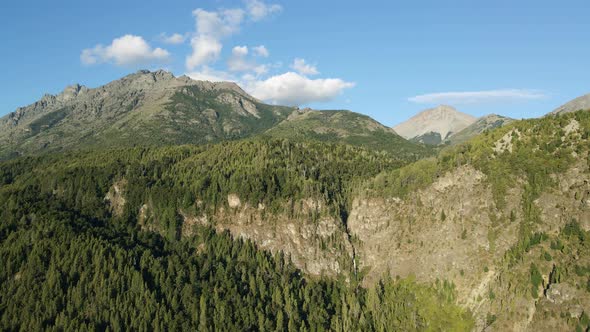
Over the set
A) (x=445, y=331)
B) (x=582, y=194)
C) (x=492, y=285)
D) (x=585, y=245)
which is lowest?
(x=445, y=331)

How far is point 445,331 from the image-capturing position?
194625mm

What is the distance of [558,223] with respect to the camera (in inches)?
7776

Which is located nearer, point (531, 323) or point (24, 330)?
→ point (531, 323)

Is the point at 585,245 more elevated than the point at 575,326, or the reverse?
the point at 585,245

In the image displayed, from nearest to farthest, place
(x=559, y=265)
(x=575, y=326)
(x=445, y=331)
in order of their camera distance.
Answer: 1. (x=575, y=326)
2. (x=559, y=265)
3. (x=445, y=331)

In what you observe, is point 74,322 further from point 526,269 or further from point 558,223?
point 558,223

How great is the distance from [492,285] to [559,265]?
28243 millimetres

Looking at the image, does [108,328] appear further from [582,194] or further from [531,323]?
[582,194]

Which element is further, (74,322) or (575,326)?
(74,322)

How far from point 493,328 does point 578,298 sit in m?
34.1

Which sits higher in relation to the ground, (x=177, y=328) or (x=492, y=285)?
(x=492, y=285)

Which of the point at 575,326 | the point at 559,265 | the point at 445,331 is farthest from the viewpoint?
the point at 445,331

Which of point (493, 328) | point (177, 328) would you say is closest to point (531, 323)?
point (493, 328)

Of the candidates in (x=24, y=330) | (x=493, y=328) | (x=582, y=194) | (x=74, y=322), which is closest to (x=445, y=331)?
(x=493, y=328)
